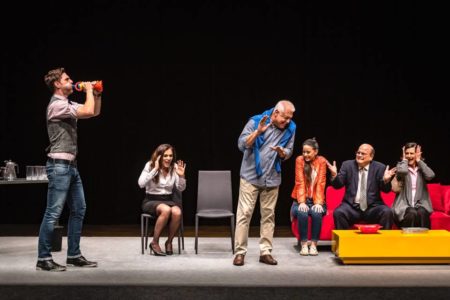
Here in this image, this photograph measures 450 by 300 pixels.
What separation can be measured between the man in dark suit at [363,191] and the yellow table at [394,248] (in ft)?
1.75

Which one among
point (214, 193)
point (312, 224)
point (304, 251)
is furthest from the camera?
point (214, 193)

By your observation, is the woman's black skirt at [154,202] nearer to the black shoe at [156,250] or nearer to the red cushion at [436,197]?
the black shoe at [156,250]

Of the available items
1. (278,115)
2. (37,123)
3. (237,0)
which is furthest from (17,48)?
(278,115)

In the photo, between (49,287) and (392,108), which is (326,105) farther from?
(49,287)

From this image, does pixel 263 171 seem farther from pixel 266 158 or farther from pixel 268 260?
pixel 268 260

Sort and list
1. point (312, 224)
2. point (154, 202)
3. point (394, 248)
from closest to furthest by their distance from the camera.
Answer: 1. point (394, 248)
2. point (312, 224)
3. point (154, 202)

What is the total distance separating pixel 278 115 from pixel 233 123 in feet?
7.88

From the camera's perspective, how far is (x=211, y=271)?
4.06m

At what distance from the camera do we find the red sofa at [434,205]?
16.8 ft

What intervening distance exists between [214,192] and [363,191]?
1413 mm

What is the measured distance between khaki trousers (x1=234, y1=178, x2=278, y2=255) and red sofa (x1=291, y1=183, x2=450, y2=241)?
0.71m

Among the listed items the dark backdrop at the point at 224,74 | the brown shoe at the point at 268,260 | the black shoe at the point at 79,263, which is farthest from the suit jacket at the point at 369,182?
the black shoe at the point at 79,263

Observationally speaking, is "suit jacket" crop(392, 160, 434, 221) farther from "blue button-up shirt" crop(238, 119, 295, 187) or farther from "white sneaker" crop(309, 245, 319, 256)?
"blue button-up shirt" crop(238, 119, 295, 187)

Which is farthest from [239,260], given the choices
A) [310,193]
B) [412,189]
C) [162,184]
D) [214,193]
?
[412,189]
